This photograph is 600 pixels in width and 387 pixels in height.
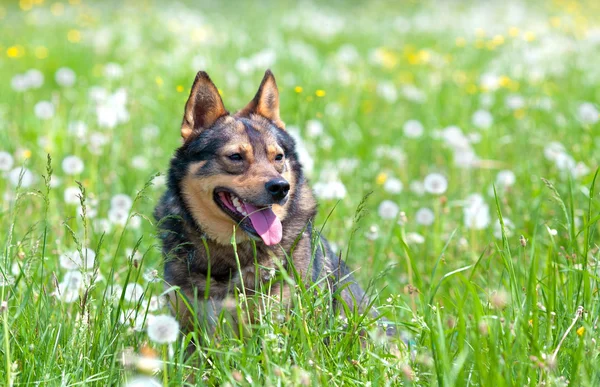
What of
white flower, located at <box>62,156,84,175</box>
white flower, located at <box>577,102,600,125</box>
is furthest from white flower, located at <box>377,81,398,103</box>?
white flower, located at <box>62,156,84,175</box>

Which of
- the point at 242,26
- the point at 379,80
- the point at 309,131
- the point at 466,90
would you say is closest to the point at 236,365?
the point at 309,131

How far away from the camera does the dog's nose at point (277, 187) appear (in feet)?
11.8

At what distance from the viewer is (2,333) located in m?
3.04

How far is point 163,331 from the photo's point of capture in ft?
8.95

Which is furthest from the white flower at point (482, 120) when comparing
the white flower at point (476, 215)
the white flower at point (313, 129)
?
the white flower at point (476, 215)

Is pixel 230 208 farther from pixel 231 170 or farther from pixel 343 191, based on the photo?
pixel 343 191

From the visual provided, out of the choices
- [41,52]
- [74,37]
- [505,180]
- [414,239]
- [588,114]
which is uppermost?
[74,37]

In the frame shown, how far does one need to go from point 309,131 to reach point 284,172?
2332 mm

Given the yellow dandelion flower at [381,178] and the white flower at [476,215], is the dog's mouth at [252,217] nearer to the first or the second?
the white flower at [476,215]

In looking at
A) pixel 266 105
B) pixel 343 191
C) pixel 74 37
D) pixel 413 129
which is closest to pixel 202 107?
pixel 266 105

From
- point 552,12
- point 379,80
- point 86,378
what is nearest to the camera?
point 86,378

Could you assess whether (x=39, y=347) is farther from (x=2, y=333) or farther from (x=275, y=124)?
(x=275, y=124)

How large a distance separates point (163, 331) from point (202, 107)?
159cm

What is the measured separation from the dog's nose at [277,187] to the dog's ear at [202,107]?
63 centimetres
